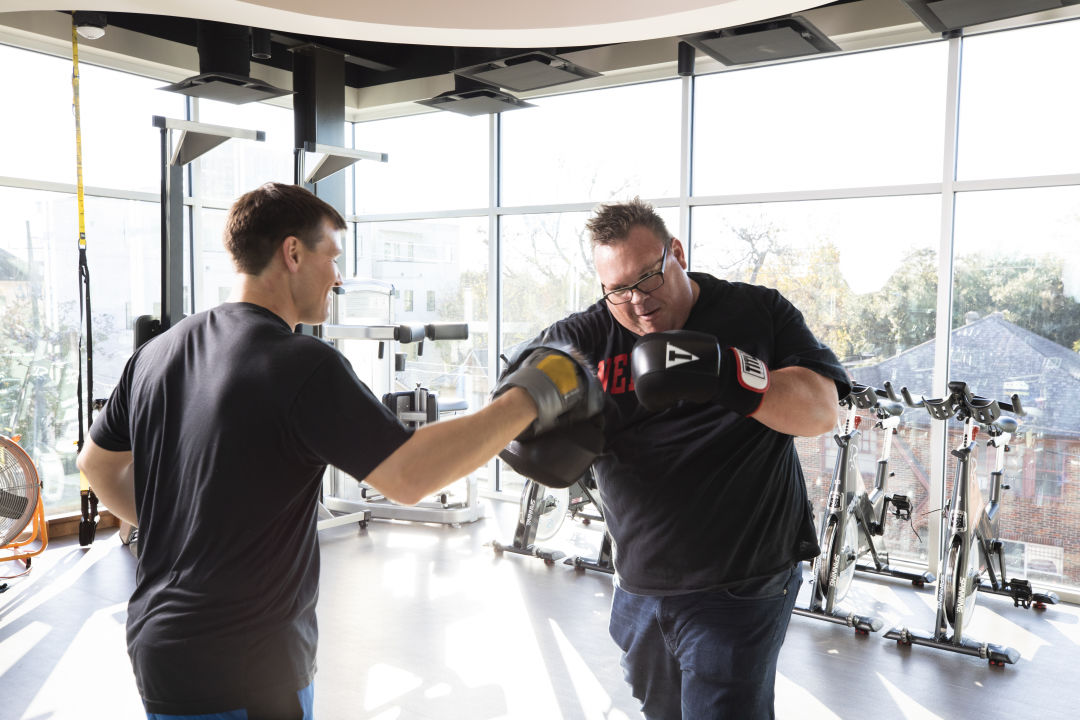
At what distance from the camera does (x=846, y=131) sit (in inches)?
205

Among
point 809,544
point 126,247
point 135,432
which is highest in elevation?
point 126,247

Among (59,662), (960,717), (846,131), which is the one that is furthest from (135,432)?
(846,131)

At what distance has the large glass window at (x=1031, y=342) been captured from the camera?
4621 millimetres

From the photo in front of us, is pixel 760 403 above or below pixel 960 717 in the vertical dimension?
above

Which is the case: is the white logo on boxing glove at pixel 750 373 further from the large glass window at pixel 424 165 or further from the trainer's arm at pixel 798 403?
the large glass window at pixel 424 165

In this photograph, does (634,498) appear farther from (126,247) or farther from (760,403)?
(126,247)

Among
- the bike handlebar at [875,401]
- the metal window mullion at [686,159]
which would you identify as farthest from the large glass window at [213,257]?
the bike handlebar at [875,401]

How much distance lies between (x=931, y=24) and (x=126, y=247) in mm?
5452

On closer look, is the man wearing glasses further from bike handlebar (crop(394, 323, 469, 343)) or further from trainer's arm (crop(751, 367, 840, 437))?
bike handlebar (crop(394, 323, 469, 343))

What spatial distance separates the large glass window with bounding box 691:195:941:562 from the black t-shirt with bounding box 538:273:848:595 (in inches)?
137

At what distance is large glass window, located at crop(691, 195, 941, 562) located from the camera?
16.6 ft

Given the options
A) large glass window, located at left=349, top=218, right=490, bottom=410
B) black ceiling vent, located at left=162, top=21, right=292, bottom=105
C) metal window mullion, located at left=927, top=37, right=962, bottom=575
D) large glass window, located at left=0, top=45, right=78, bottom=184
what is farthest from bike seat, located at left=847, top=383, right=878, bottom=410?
large glass window, located at left=0, top=45, right=78, bottom=184

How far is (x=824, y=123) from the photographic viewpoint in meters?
5.27

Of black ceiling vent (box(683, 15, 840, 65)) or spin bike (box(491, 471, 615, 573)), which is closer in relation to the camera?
black ceiling vent (box(683, 15, 840, 65))
